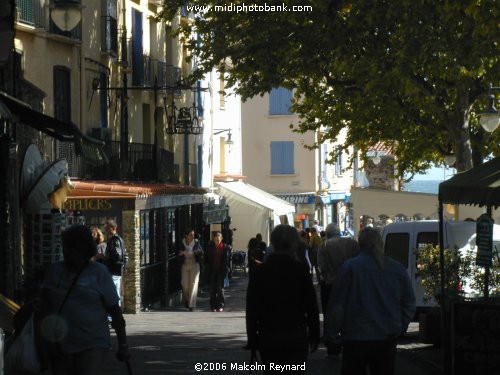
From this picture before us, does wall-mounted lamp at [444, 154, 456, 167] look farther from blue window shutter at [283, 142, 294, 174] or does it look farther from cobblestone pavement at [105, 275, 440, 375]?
blue window shutter at [283, 142, 294, 174]

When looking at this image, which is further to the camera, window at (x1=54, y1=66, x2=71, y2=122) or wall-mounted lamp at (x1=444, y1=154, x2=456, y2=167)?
wall-mounted lamp at (x1=444, y1=154, x2=456, y2=167)

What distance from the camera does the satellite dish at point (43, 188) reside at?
18.7 m

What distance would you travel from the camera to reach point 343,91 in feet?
86.7

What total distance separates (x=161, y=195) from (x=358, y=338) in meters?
19.7

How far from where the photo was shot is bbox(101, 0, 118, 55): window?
31.6 meters

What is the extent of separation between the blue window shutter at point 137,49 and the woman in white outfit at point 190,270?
7.37 meters

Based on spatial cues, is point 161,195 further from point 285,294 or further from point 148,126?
point 285,294

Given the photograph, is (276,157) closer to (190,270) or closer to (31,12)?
(190,270)

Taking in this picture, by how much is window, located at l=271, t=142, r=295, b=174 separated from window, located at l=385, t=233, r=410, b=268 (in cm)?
4472

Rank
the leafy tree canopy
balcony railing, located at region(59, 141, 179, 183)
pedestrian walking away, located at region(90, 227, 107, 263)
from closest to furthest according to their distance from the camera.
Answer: the leafy tree canopy
pedestrian walking away, located at region(90, 227, 107, 263)
balcony railing, located at region(59, 141, 179, 183)

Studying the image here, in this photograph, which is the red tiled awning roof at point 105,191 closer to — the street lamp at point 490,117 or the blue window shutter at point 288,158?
the street lamp at point 490,117

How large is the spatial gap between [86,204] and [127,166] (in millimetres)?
6481

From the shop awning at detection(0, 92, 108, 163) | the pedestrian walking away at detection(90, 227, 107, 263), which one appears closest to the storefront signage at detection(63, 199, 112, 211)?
the pedestrian walking away at detection(90, 227, 107, 263)


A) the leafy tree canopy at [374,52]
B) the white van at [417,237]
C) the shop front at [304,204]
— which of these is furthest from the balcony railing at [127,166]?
the shop front at [304,204]
